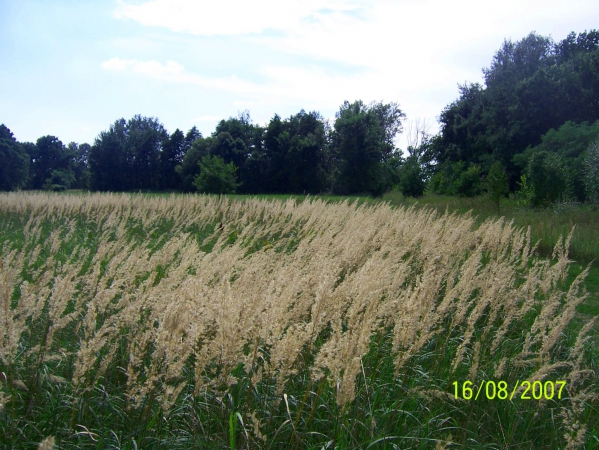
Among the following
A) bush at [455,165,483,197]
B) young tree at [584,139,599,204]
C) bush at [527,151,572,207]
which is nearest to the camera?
young tree at [584,139,599,204]

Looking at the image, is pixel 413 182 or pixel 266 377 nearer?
pixel 266 377

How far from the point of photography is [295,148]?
158 feet

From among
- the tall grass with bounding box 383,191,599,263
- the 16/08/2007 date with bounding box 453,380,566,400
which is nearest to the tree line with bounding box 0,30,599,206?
the tall grass with bounding box 383,191,599,263

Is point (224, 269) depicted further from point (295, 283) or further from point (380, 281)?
point (380, 281)

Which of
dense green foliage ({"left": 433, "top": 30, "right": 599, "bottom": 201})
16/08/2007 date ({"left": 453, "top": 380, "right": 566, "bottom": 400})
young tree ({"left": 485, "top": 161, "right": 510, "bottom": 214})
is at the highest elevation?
dense green foliage ({"left": 433, "top": 30, "right": 599, "bottom": 201})

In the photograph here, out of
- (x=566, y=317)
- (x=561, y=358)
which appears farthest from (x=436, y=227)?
(x=566, y=317)

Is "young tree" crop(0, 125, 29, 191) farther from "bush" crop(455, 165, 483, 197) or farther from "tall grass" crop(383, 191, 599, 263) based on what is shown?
"tall grass" crop(383, 191, 599, 263)

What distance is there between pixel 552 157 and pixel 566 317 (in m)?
17.0

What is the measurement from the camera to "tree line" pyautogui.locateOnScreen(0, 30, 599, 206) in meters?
23.9

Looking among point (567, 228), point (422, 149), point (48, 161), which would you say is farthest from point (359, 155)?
point (48, 161)

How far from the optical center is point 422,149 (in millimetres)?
46500

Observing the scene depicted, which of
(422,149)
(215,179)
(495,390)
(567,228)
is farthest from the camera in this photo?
(422,149)

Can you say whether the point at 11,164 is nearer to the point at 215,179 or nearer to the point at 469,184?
the point at 215,179

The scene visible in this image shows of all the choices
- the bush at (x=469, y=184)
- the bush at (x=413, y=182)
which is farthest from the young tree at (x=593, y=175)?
the bush at (x=413, y=182)
